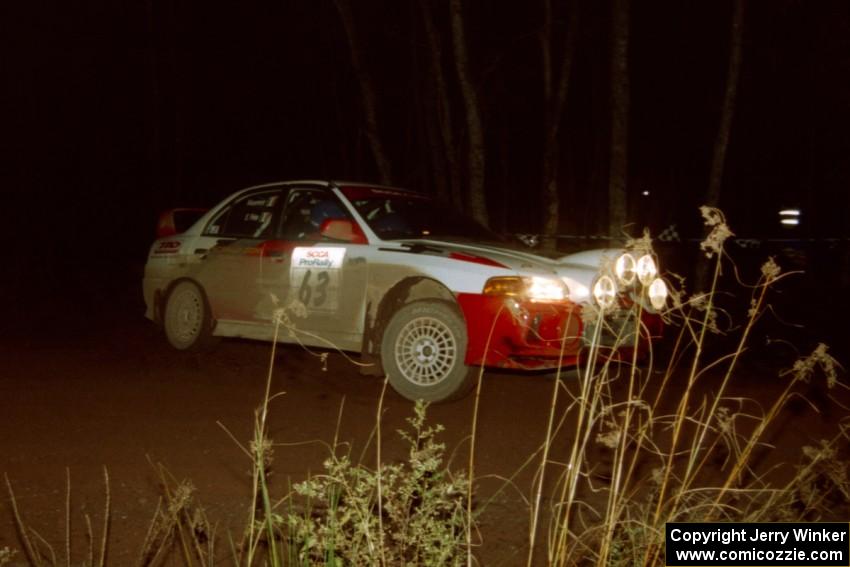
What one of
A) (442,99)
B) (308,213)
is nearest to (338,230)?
(308,213)

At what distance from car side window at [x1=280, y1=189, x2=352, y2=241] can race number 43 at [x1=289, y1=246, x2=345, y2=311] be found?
0.17m

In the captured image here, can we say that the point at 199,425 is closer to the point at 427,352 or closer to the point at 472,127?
the point at 427,352

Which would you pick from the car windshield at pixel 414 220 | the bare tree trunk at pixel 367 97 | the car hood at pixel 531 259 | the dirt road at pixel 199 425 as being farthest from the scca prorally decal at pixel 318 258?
the bare tree trunk at pixel 367 97

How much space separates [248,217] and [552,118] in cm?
1133

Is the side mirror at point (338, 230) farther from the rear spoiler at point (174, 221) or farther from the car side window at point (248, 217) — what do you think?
the rear spoiler at point (174, 221)

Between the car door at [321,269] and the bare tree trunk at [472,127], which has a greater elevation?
the bare tree trunk at [472,127]

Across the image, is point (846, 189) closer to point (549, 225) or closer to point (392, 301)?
point (549, 225)

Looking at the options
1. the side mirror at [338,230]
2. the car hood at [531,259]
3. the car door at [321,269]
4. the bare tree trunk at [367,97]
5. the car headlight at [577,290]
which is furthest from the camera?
the bare tree trunk at [367,97]

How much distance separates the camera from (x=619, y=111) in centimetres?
1469

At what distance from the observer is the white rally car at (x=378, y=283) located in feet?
22.3

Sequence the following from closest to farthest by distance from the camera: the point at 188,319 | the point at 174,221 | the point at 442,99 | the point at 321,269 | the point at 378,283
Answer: the point at 378,283
the point at 321,269
the point at 188,319
the point at 174,221
the point at 442,99

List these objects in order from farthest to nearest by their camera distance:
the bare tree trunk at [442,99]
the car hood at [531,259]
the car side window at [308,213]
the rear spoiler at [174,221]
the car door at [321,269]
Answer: the bare tree trunk at [442,99] < the rear spoiler at [174,221] < the car side window at [308,213] < the car door at [321,269] < the car hood at [531,259]

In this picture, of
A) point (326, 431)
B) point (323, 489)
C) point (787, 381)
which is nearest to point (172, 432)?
point (326, 431)

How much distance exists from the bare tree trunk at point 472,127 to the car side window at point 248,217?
7.12m
